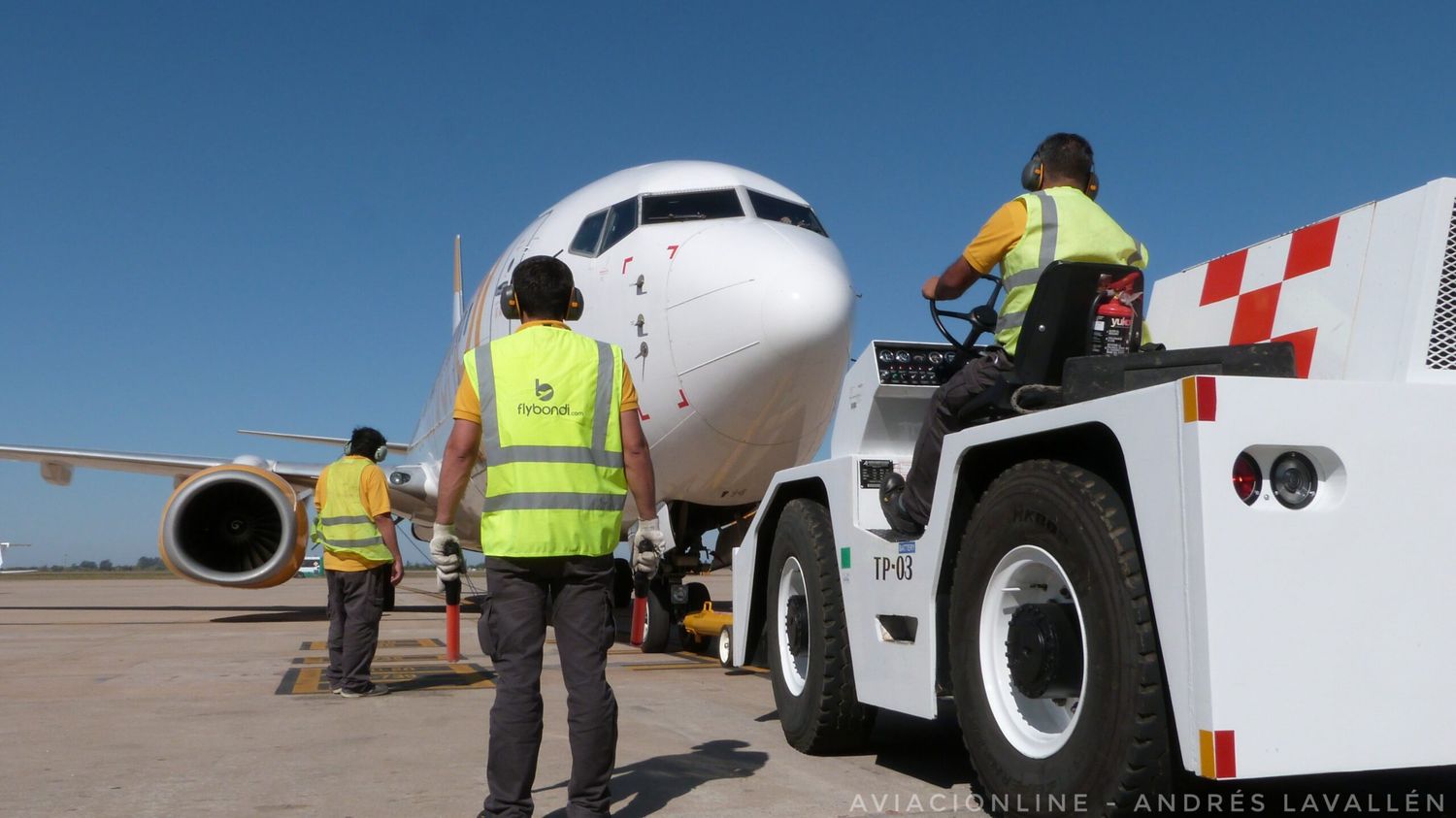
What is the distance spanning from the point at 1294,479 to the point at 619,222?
6711 mm

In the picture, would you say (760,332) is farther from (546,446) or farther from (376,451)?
(546,446)

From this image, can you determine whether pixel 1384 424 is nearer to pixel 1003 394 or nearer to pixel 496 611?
pixel 1003 394

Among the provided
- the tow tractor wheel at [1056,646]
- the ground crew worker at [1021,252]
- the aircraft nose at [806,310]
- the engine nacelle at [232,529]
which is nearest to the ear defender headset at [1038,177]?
the ground crew worker at [1021,252]

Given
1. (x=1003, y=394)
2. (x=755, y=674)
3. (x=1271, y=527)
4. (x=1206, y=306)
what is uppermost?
(x=1206, y=306)

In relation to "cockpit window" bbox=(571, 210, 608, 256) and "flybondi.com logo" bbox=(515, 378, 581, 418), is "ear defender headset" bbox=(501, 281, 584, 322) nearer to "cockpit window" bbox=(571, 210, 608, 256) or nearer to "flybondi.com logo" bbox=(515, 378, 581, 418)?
"flybondi.com logo" bbox=(515, 378, 581, 418)

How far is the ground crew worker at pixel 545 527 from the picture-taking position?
3.24 meters

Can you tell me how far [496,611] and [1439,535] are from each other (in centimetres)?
237

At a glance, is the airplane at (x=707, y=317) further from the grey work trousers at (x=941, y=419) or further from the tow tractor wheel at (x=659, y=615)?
the grey work trousers at (x=941, y=419)

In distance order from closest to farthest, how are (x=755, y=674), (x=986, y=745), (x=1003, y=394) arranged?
(x=986, y=745) → (x=1003, y=394) → (x=755, y=674)

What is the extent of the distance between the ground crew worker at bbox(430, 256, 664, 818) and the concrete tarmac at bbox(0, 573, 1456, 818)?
0.41 m

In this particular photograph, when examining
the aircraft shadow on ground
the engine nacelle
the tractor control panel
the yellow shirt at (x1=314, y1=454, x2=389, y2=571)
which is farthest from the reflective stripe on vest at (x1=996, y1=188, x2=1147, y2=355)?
the engine nacelle

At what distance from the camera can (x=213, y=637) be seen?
11.0 meters

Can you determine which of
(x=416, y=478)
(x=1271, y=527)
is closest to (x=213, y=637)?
(x=416, y=478)

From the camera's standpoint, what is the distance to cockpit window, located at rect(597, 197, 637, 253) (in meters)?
8.52
